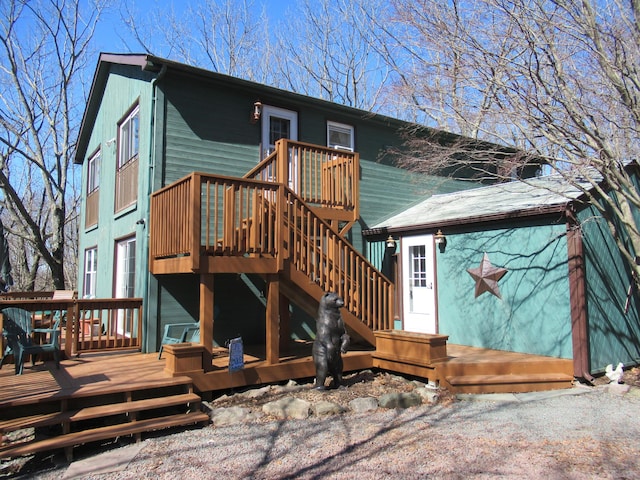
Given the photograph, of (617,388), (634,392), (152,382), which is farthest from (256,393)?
(634,392)

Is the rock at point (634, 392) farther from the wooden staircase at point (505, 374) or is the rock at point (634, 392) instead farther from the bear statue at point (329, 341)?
the bear statue at point (329, 341)

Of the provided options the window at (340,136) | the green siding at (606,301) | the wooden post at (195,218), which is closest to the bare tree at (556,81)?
the green siding at (606,301)

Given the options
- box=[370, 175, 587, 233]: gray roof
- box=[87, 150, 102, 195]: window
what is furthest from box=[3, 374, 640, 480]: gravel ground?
box=[87, 150, 102, 195]: window

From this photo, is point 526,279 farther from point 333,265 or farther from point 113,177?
point 113,177

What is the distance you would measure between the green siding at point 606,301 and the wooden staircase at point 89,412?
6.08 m

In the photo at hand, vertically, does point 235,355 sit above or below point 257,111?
below

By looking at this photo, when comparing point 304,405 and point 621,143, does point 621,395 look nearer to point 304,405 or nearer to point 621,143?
point 304,405

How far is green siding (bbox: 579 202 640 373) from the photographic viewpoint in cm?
755

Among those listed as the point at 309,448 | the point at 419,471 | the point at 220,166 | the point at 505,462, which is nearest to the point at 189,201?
the point at 220,166

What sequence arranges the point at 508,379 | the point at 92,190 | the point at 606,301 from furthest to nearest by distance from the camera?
the point at 92,190, the point at 606,301, the point at 508,379

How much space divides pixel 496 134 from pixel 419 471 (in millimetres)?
6391

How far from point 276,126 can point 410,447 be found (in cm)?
756

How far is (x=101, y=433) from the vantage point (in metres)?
4.98

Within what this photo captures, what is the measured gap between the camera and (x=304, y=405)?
6.00 metres
